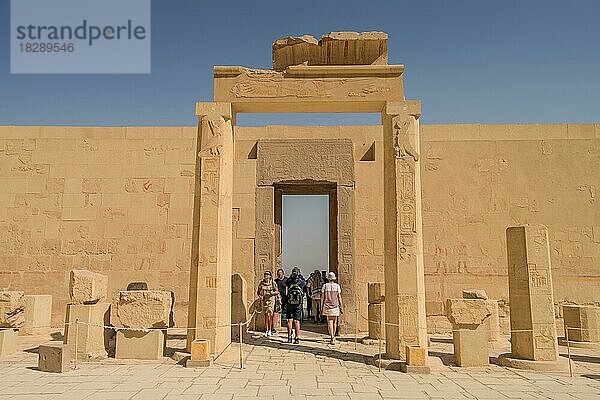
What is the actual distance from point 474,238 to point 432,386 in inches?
235

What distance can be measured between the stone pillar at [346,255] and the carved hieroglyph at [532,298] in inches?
149

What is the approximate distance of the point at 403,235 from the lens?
770 centimetres

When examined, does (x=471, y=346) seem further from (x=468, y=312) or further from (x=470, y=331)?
(x=468, y=312)

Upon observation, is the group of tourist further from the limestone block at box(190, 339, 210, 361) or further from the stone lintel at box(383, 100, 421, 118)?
the stone lintel at box(383, 100, 421, 118)

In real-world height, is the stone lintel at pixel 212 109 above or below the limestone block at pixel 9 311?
above

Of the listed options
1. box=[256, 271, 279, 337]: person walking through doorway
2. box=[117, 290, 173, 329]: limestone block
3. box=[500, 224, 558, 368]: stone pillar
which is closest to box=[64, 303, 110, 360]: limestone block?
box=[117, 290, 173, 329]: limestone block

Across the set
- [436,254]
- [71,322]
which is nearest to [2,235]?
[71,322]

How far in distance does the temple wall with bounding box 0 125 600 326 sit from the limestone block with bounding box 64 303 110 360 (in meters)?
3.39

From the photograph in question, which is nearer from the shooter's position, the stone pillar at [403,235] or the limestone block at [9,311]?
the stone pillar at [403,235]

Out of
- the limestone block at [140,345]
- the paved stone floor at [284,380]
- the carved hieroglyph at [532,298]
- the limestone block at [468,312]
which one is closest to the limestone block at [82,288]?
the limestone block at [140,345]

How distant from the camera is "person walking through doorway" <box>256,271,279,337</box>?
9766mm

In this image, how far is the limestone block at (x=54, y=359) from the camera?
6727 millimetres

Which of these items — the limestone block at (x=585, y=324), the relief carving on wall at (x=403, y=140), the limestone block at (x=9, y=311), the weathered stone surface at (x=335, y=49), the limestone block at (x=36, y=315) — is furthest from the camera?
the limestone block at (x=36, y=315)

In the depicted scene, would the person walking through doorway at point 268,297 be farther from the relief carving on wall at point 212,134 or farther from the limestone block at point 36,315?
the limestone block at point 36,315
